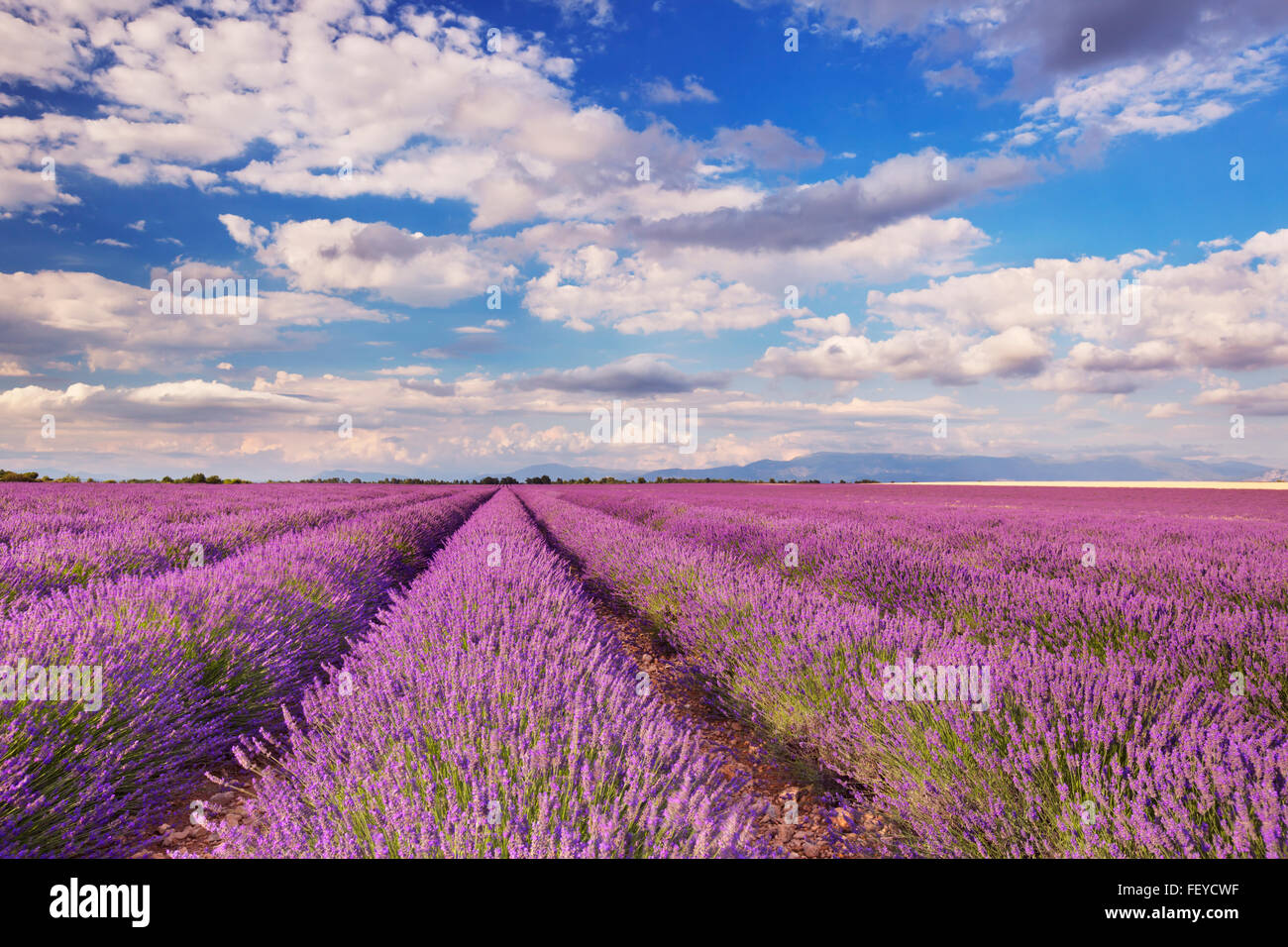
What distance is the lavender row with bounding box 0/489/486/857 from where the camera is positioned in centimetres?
196

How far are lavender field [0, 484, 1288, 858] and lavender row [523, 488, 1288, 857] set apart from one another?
0.04ft

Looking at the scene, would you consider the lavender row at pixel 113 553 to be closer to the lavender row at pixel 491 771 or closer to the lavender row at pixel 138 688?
the lavender row at pixel 138 688

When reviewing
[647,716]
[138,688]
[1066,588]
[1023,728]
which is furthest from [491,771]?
[1066,588]

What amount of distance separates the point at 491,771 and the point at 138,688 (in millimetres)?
2057

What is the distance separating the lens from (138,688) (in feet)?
8.26

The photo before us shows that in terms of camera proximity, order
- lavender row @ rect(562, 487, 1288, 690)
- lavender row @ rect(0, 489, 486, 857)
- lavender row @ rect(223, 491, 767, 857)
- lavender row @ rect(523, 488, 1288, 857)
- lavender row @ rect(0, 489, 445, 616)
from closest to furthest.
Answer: lavender row @ rect(223, 491, 767, 857), lavender row @ rect(523, 488, 1288, 857), lavender row @ rect(0, 489, 486, 857), lavender row @ rect(562, 487, 1288, 690), lavender row @ rect(0, 489, 445, 616)

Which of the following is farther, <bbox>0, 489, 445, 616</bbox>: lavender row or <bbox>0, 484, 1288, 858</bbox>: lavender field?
<bbox>0, 489, 445, 616</bbox>: lavender row

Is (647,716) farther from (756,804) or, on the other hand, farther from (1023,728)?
(1023,728)

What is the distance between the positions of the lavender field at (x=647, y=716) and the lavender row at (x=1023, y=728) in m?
0.01

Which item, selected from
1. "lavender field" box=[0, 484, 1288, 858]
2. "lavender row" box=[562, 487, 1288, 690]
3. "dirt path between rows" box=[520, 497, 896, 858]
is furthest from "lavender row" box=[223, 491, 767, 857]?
"lavender row" box=[562, 487, 1288, 690]

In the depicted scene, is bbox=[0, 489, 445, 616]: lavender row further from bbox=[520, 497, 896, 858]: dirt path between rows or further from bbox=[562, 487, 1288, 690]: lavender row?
bbox=[562, 487, 1288, 690]: lavender row

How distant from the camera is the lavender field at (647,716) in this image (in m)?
1.46

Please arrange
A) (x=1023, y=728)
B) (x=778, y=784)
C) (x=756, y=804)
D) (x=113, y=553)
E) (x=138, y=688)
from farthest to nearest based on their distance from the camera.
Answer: (x=113, y=553), (x=778, y=784), (x=138, y=688), (x=1023, y=728), (x=756, y=804)
